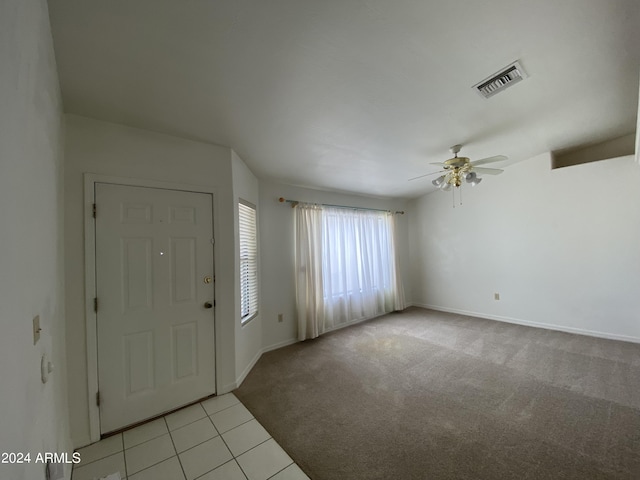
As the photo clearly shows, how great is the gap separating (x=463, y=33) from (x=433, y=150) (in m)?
1.66

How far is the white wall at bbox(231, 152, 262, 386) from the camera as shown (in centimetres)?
254

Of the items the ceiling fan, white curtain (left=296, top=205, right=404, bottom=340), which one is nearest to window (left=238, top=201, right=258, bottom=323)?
white curtain (left=296, top=205, right=404, bottom=340)

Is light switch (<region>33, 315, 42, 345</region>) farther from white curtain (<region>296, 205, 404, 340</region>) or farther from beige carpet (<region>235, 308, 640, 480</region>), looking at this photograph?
white curtain (<region>296, 205, 404, 340</region>)

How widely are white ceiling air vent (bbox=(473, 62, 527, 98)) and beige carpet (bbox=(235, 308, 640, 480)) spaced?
2.69 meters

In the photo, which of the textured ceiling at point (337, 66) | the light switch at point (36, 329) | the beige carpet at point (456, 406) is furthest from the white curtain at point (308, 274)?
the light switch at point (36, 329)

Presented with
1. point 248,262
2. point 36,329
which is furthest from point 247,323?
point 36,329

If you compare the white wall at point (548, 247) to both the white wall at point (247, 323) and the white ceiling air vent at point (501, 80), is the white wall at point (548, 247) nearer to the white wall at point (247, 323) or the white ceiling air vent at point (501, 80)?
the white ceiling air vent at point (501, 80)

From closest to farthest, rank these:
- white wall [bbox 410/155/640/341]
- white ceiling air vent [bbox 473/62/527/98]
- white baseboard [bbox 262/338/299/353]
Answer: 1. white ceiling air vent [bbox 473/62/527/98]
2. white wall [bbox 410/155/640/341]
3. white baseboard [bbox 262/338/299/353]

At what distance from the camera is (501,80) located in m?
1.86

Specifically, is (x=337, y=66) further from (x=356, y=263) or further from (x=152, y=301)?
(x=356, y=263)

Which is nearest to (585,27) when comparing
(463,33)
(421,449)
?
(463,33)

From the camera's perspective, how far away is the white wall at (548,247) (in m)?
3.16

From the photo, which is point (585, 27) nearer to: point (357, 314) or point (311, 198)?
point (311, 198)

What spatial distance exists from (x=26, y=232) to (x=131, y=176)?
133 cm
